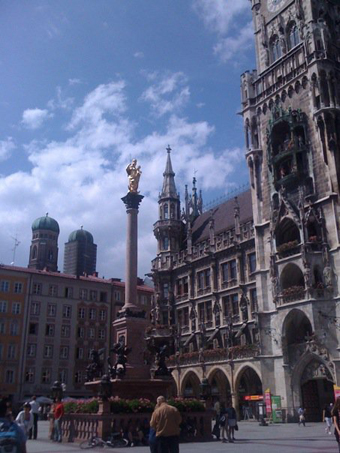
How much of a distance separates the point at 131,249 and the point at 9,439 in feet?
78.6

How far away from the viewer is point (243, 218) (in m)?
55.8

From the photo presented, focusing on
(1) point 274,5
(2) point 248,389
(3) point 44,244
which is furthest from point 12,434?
(3) point 44,244

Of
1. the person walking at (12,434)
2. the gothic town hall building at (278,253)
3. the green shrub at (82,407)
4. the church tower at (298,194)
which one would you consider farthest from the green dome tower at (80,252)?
the person walking at (12,434)

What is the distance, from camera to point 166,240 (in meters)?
65.8

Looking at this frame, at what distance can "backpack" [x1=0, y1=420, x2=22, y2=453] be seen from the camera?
6523 millimetres

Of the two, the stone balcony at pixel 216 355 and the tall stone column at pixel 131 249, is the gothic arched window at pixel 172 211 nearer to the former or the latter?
the stone balcony at pixel 216 355

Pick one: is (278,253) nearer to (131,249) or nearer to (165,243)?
(131,249)

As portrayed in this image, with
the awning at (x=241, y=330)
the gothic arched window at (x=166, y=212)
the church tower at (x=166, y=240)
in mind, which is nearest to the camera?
the awning at (x=241, y=330)

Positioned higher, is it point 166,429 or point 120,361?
point 120,361

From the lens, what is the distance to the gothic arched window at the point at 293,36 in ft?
161

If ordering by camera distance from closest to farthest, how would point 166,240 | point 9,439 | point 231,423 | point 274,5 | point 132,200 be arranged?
1. point 9,439
2. point 231,423
3. point 132,200
4. point 274,5
5. point 166,240

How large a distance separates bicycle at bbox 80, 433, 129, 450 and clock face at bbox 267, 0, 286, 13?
46786 millimetres

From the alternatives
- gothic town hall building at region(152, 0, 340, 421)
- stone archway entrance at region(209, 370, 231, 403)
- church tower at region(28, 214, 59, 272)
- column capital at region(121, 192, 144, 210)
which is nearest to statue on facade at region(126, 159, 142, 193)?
column capital at region(121, 192, 144, 210)

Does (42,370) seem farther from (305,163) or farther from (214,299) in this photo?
(305,163)
